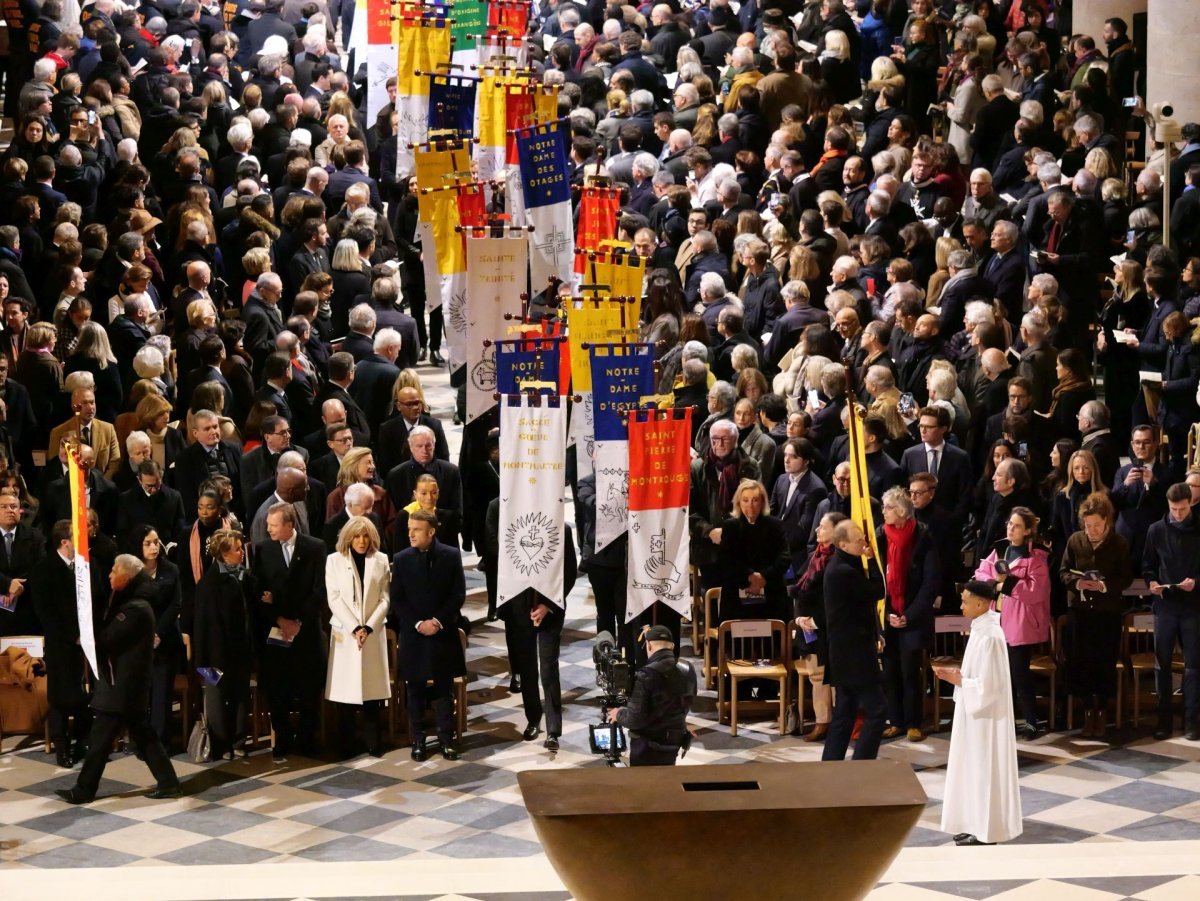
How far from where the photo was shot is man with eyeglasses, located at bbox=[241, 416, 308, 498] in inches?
549

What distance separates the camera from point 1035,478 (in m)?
13.8

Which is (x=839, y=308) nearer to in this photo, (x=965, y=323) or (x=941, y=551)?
(x=965, y=323)

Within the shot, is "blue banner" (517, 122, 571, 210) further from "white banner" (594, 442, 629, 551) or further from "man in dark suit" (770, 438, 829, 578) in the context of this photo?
"white banner" (594, 442, 629, 551)

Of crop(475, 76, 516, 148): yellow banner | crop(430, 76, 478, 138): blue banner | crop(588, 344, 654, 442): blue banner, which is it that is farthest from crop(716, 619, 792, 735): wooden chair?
crop(430, 76, 478, 138): blue banner

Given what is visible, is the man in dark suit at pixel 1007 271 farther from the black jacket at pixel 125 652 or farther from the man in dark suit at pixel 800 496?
the black jacket at pixel 125 652

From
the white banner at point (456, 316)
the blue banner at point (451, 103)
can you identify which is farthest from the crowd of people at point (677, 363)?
the blue banner at point (451, 103)

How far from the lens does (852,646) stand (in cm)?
1201

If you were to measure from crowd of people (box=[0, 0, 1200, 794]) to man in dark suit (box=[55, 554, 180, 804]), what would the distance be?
0.26ft

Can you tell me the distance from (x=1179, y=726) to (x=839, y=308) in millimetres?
4162

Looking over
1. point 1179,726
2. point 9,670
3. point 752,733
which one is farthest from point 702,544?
point 9,670

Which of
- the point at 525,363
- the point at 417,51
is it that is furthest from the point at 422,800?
the point at 417,51

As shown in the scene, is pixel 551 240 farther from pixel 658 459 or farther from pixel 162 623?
pixel 162 623

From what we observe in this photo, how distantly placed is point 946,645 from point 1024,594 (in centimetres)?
63

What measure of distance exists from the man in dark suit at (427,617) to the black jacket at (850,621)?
2.25 meters
